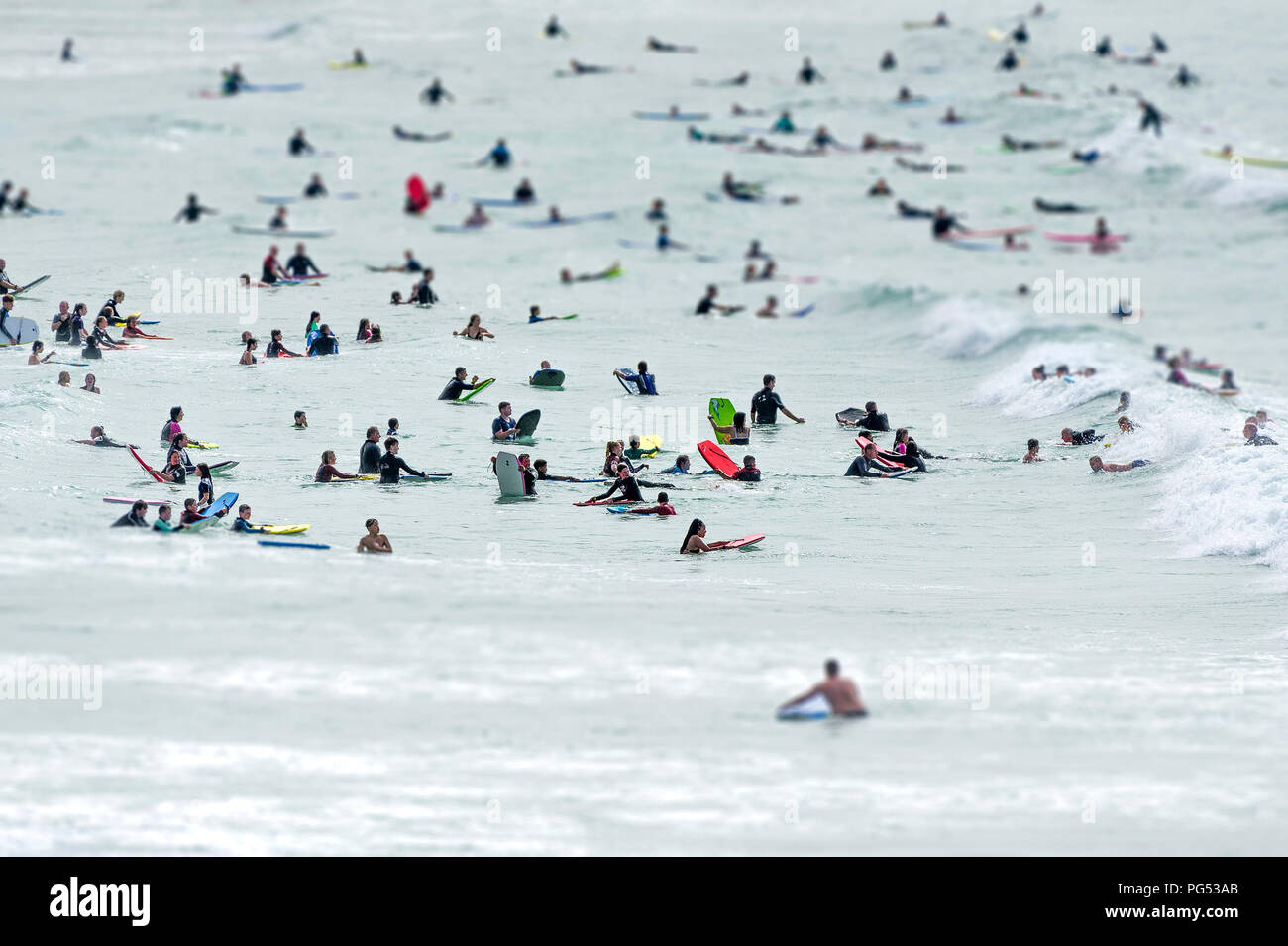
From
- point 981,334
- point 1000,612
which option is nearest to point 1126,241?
point 981,334

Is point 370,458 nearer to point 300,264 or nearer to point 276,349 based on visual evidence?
point 276,349

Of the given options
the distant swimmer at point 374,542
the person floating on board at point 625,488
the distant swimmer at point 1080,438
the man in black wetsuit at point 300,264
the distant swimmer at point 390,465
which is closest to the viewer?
the distant swimmer at point 374,542

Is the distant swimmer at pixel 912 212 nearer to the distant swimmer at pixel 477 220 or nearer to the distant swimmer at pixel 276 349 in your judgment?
the distant swimmer at pixel 477 220

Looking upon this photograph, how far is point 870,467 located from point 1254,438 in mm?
6324

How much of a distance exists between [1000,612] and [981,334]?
74.5ft

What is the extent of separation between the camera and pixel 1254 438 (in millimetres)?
26812

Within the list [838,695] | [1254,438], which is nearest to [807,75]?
[1254,438]

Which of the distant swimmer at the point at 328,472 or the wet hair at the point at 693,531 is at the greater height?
the distant swimmer at the point at 328,472

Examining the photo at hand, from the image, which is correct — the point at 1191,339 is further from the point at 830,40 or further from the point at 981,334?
the point at 830,40

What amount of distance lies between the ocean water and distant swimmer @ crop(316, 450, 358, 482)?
243 mm

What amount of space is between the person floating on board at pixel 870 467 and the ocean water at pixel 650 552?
12.7 inches

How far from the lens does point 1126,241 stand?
2178 inches

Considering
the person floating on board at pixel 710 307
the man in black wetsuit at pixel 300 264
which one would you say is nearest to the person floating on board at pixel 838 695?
the person floating on board at pixel 710 307

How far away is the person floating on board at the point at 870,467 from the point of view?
26188 millimetres
